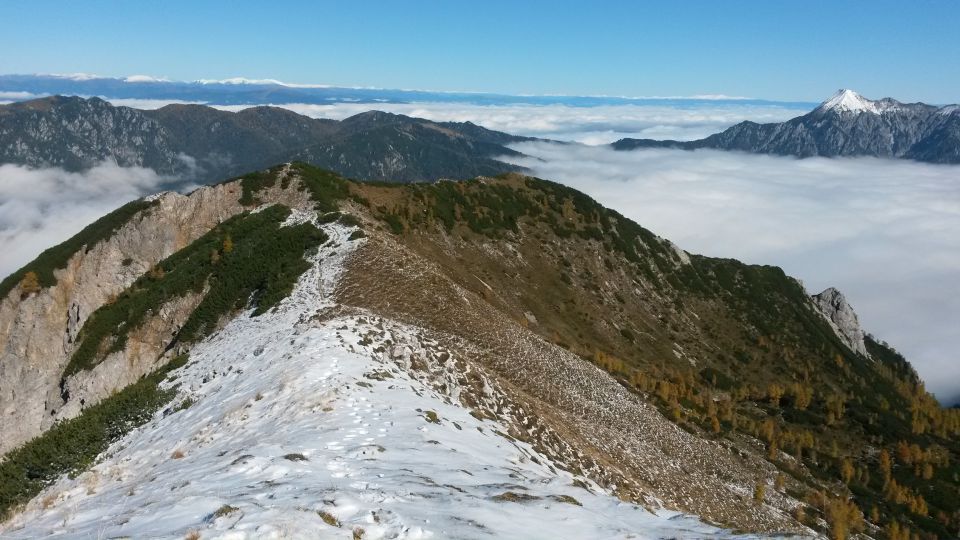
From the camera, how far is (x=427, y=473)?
16.0m

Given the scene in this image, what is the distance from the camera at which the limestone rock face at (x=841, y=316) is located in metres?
178

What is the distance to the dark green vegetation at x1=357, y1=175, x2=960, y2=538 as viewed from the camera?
2591 inches

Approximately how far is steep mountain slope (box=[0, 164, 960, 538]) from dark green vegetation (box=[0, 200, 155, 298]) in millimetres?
1079

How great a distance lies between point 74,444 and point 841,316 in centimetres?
21419

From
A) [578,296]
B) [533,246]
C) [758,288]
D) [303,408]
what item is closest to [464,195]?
[533,246]

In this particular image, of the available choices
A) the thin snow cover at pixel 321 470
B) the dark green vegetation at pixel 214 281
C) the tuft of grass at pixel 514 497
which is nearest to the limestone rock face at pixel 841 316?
the dark green vegetation at pixel 214 281

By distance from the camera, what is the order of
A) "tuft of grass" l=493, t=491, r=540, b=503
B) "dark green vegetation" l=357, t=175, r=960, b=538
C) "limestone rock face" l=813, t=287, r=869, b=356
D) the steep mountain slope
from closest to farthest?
"tuft of grass" l=493, t=491, r=540, b=503 < the steep mountain slope < "dark green vegetation" l=357, t=175, r=960, b=538 < "limestone rock face" l=813, t=287, r=869, b=356

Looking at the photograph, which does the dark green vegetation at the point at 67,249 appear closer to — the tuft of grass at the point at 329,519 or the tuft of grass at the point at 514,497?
the tuft of grass at the point at 329,519

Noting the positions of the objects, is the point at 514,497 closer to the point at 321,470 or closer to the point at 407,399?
the point at 321,470

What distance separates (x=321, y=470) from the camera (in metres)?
15.3

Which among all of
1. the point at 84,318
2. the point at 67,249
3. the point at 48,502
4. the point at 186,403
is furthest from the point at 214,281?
the point at 48,502

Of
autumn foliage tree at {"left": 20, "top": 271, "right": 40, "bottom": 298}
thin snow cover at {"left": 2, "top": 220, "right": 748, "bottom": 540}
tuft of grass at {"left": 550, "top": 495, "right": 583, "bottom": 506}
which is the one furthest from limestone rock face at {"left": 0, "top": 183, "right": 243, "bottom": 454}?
tuft of grass at {"left": 550, "top": 495, "right": 583, "bottom": 506}

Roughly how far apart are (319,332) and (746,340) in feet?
391

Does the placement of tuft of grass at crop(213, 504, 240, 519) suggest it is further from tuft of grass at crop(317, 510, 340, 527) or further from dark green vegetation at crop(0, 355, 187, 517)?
dark green vegetation at crop(0, 355, 187, 517)
